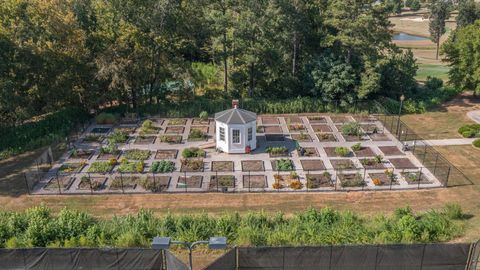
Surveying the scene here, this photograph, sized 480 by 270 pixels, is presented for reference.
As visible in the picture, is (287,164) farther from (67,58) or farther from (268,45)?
(67,58)

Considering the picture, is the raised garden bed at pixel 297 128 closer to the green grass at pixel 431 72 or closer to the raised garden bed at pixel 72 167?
the raised garden bed at pixel 72 167

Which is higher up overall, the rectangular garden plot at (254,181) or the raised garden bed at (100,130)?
the raised garden bed at (100,130)

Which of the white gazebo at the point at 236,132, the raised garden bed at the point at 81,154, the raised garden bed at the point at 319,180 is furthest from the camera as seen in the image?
the raised garden bed at the point at 81,154

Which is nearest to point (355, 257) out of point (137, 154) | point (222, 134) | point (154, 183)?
point (154, 183)

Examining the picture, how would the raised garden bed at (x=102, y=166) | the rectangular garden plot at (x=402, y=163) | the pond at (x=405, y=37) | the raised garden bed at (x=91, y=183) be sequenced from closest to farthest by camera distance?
the raised garden bed at (x=91, y=183) → the raised garden bed at (x=102, y=166) → the rectangular garden plot at (x=402, y=163) → the pond at (x=405, y=37)

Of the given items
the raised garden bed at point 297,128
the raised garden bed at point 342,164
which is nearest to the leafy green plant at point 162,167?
the raised garden bed at point 342,164

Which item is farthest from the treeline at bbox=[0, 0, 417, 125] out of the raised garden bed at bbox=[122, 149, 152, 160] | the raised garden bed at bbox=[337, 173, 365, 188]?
the raised garden bed at bbox=[337, 173, 365, 188]

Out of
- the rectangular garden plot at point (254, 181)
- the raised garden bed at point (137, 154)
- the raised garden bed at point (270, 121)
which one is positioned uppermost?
the raised garden bed at point (270, 121)

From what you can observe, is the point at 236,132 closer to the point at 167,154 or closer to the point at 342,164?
the point at 167,154

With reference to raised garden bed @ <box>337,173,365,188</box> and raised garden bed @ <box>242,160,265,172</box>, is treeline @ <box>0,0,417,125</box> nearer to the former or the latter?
raised garden bed @ <box>242,160,265,172</box>
